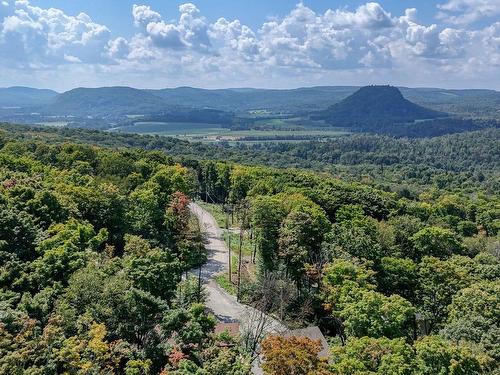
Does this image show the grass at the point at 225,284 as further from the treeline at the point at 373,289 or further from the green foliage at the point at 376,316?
the green foliage at the point at 376,316

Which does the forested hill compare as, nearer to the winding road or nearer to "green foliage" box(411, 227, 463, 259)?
the winding road

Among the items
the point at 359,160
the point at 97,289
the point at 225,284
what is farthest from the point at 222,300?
the point at 359,160

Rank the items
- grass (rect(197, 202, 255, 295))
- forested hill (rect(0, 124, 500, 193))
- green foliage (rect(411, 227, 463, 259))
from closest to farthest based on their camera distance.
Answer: grass (rect(197, 202, 255, 295)) < green foliage (rect(411, 227, 463, 259)) < forested hill (rect(0, 124, 500, 193))

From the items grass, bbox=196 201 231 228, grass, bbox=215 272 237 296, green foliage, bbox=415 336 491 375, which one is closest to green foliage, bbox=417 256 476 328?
green foliage, bbox=415 336 491 375

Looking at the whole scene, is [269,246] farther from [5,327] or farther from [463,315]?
[5,327]

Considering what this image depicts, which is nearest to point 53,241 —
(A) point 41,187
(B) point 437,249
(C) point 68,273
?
(C) point 68,273

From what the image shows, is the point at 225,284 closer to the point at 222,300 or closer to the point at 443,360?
the point at 222,300

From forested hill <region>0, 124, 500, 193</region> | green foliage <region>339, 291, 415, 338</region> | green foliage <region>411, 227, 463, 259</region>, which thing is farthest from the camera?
forested hill <region>0, 124, 500, 193</region>
